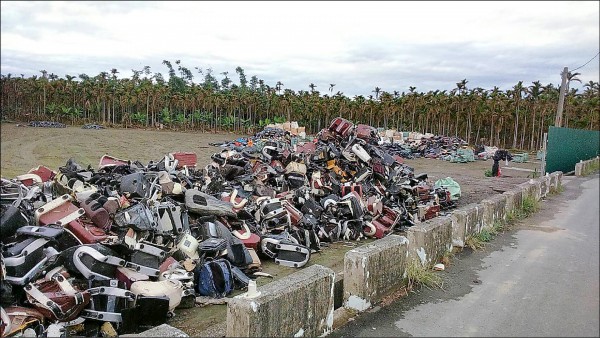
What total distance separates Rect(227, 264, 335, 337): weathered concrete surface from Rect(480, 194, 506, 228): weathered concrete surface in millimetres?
5008

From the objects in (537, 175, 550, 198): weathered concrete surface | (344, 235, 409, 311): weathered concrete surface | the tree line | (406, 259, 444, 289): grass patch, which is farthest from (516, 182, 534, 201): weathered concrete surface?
the tree line

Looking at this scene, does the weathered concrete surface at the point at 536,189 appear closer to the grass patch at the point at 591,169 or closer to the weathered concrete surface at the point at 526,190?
the weathered concrete surface at the point at 526,190

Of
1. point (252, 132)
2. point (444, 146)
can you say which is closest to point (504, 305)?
point (444, 146)

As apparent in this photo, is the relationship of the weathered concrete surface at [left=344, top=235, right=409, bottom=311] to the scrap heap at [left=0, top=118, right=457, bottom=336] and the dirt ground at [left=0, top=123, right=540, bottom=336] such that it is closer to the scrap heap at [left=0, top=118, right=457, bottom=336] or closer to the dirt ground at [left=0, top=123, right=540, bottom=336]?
the dirt ground at [left=0, top=123, right=540, bottom=336]

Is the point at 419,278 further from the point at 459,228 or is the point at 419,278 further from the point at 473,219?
the point at 473,219

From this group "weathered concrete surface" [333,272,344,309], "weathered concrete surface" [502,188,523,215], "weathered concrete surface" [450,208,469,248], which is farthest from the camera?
"weathered concrete surface" [502,188,523,215]

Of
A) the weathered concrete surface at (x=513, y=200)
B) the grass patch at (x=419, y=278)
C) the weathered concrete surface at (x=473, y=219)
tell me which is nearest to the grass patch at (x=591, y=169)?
the weathered concrete surface at (x=513, y=200)

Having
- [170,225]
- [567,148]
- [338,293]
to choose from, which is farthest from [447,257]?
[567,148]

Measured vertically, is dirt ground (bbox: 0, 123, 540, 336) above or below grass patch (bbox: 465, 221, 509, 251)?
below

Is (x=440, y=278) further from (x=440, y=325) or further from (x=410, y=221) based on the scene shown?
(x=410, y=221)

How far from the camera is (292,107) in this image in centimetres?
5834

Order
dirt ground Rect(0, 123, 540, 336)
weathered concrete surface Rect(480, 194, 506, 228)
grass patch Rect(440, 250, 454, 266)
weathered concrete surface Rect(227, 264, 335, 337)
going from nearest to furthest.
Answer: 1. weathered concrete surface Rect(227, 264, 335, 337)
2. dirt ground Rect(0, 123, 540, 336)
3. grass patch Rect(440, 250, 454, 266)
4. weathered concrete surface Rect(480, 194, 506, 228)

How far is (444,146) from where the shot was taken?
123 feet

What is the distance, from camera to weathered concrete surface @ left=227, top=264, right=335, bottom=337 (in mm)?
3535
